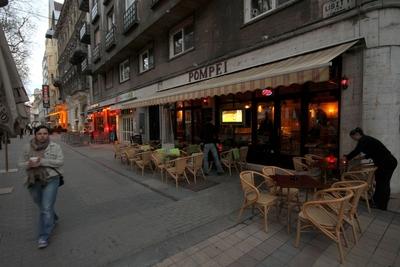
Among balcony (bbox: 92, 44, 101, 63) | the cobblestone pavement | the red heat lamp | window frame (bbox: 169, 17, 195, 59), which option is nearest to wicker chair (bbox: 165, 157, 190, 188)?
the cobblestone pavement

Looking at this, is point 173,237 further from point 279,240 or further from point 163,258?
point 279,240

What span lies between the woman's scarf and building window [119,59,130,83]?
1504 cm

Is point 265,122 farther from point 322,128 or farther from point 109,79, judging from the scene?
point 109,79

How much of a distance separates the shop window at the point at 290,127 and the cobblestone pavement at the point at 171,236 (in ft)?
8.32

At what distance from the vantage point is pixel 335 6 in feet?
18.9

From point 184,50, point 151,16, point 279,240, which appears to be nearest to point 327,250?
point 279,240

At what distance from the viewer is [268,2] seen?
7664 millimetres

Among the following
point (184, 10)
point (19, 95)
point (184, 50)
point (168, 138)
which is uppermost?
point (184, 10)

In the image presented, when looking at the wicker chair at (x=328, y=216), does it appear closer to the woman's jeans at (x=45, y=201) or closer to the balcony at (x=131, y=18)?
the woman's jeans at (x=45, y=201)

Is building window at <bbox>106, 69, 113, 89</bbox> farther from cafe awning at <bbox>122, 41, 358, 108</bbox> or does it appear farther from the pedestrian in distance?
the pedestrian in distance

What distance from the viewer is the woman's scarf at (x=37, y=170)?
3717 mm

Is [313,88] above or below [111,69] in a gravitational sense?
below

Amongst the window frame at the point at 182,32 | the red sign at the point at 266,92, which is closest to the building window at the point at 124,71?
the window frame at the point at 182,32

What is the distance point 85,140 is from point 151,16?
11.6m
